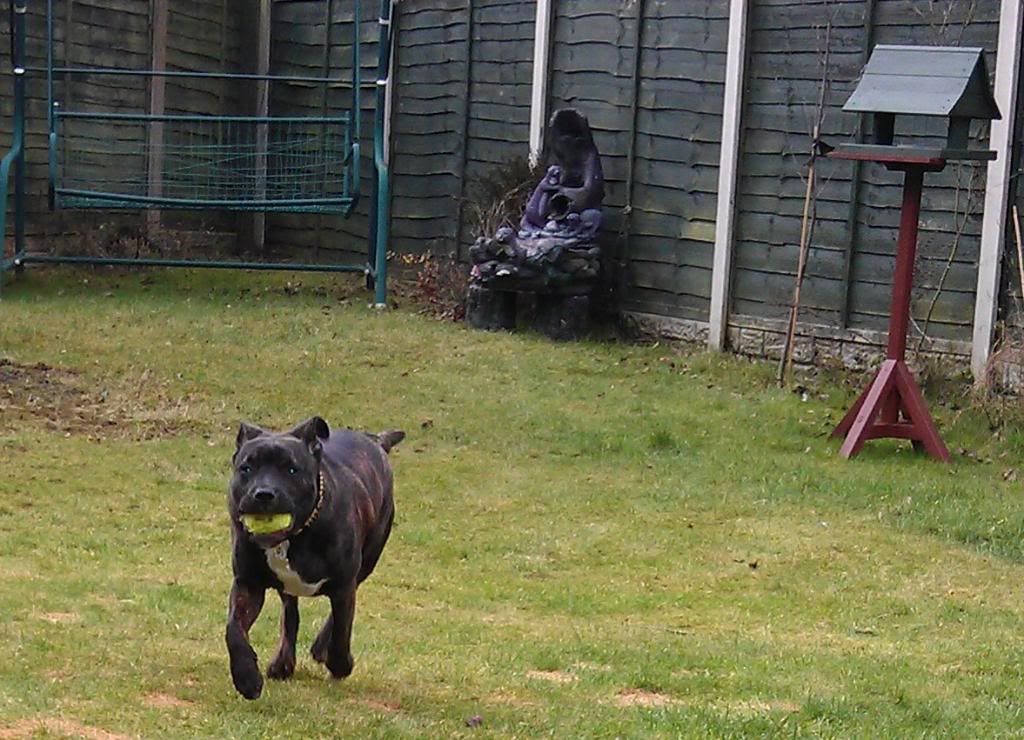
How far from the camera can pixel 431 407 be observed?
1148 centimetres

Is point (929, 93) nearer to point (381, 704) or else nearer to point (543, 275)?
point (543, 275)

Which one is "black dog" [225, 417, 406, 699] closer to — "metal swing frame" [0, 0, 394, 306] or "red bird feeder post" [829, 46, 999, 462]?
"red bird feeder post" [829, 46, 999, 462]

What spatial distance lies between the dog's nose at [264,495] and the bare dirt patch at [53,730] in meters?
0.71

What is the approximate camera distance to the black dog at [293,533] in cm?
497

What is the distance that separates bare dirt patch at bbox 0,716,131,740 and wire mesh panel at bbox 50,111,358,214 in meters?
12.1

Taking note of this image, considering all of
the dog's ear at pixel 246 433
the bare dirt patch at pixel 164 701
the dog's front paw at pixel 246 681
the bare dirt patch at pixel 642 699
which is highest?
the dog's ear at pixel 246 433

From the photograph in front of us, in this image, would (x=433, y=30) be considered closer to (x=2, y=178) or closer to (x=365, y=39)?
(x=365, y=39)

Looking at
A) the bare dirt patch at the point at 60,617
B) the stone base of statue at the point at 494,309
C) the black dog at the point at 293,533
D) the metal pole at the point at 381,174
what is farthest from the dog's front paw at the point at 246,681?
the metal pole at the point at 381,174

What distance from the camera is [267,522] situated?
4926 millimetres

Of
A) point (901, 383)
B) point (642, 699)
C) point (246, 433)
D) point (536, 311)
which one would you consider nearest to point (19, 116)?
point (536, 311)

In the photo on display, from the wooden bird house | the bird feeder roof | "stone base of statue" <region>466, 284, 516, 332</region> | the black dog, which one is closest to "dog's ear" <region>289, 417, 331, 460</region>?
the black dog

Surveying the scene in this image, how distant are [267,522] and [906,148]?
598 centimetres

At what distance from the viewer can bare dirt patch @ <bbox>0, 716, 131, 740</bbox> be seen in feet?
15.3

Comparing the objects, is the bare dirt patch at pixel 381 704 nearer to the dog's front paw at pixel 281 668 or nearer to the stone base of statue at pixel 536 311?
the dog's front paw at pixel 281 668
